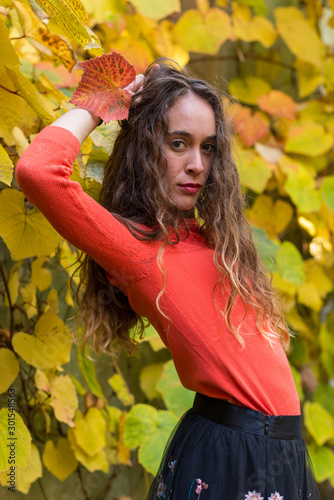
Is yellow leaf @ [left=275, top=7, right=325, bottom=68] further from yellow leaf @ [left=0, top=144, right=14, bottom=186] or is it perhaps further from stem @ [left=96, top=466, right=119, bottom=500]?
stem @ [left=96, top=466, right=119, bottom=500]

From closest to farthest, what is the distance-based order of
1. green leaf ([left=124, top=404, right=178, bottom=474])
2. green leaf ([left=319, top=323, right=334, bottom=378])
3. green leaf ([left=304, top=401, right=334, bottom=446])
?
green leaf ([left=124, top=404, right=178, bottom=474]), green leaf ([left=304, top=401, right=334, bottom=446]), green leaf ([left=319, top=323, right=334, bottom=378])

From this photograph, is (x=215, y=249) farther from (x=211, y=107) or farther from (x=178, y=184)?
(x=211, y=107)

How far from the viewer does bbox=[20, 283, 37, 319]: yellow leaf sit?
1037 mm

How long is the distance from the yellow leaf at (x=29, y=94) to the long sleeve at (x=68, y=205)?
0.33 feet

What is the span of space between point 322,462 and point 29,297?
1035 millimetres

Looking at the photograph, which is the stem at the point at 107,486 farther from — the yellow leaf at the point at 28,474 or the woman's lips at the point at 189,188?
the woman's lips at the point at 189,188

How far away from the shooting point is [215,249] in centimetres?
82

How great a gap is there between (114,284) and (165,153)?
8.5 inches

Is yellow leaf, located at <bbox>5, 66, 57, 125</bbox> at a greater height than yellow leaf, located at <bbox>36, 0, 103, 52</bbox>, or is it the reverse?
yellow leaf, located at <bbox>36, 0, 103, 52</bbox>

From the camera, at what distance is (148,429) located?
116cm

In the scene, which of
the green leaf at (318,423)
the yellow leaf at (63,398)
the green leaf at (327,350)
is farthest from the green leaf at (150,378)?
the green leaf at (327,350)

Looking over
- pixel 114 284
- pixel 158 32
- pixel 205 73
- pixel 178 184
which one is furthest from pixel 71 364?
pixel 205 73

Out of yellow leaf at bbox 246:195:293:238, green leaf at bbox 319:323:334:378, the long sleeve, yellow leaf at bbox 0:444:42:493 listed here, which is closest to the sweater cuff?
the long sleeve

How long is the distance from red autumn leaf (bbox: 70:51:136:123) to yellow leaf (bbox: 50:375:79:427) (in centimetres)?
52
